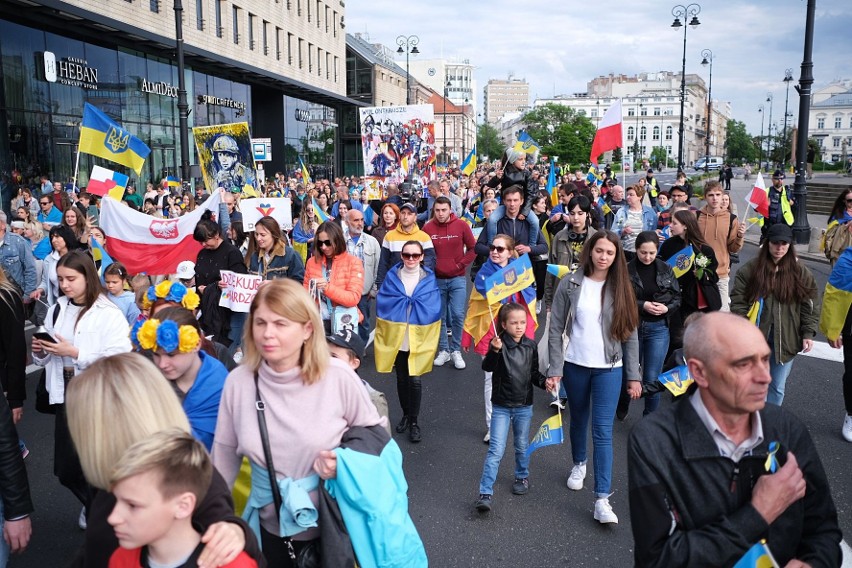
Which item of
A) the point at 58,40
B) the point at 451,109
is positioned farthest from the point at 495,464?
the point at 451,109

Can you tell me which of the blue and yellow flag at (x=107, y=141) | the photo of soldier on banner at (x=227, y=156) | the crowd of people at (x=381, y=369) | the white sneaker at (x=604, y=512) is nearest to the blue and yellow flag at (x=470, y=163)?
the photo of soldier on banner at (x=227, y=156)

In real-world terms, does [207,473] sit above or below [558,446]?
above

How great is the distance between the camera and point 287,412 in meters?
2.64

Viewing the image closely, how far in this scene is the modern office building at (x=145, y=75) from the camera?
20422 mm

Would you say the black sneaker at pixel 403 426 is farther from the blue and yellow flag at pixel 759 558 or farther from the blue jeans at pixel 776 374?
the blue and yellow flag at pixel 759 558

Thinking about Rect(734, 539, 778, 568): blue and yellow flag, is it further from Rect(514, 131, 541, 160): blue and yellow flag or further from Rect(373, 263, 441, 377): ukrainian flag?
Rect(514, 131, 541, 160): blue and yellow flag

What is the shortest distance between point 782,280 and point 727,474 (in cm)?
402

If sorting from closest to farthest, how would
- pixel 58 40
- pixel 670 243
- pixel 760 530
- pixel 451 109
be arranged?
pixel 760 530
pixel 670 243
pixel 58 40
pixel 451 109

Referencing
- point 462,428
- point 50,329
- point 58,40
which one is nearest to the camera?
point 50,329

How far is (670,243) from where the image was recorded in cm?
691

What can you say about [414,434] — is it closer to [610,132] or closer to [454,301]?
[454,301]

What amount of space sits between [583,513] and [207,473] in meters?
3.35

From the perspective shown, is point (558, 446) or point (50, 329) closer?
point (50, 329)

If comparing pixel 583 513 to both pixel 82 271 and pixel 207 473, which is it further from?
pixel 82 271
